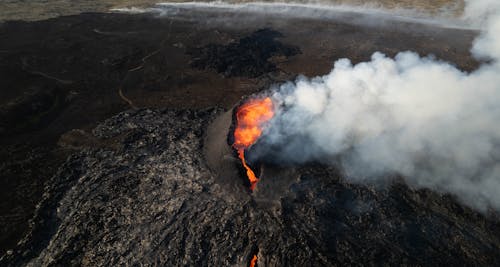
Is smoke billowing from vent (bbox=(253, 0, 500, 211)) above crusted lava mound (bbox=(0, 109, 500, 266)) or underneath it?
above

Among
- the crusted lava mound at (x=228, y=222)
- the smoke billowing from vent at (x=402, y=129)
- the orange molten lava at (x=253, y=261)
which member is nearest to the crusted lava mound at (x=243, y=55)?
the smoke billowing from vent at (x=402, y=129)

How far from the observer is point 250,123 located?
20703 mm

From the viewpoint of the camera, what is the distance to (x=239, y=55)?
32.6 m

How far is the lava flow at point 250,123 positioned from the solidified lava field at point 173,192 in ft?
2.08

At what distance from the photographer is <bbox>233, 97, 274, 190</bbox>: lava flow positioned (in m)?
17.7

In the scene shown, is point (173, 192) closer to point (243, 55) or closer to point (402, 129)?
point (402, 129)

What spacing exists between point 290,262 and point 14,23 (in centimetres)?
4696

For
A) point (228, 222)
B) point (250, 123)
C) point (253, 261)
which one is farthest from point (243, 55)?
point (253, 261)

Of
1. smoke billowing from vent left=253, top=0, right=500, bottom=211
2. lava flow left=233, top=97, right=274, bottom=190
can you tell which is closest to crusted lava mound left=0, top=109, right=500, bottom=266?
lava flow left=233, top=97, right=274, bottom=190

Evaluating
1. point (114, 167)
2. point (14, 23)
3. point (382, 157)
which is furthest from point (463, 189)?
point (14, 23)

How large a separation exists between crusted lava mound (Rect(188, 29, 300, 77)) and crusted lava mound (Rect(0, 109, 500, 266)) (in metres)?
13.8

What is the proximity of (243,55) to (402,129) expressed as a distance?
57.8 feet

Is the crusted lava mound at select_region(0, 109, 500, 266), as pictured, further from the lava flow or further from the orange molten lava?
the lava flow

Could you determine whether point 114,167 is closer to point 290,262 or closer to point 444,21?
point 290,262
